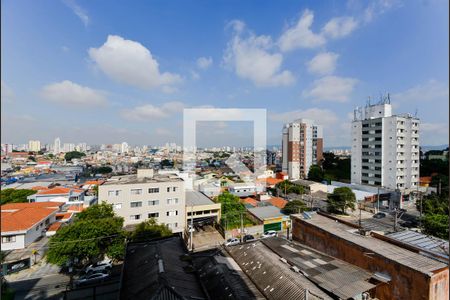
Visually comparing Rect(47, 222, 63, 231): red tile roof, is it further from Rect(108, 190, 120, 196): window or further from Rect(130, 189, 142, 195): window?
Rect(130, 189, 142, 195): window

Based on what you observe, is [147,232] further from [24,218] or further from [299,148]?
[299,148]

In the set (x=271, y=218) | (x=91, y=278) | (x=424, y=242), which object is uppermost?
(x=424, y=242)

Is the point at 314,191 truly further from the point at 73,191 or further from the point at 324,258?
the point at 73,191

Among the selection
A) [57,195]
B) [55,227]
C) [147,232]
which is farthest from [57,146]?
[147,232]

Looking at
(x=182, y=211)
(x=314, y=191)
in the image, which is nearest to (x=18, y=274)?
(x=182, y=211)

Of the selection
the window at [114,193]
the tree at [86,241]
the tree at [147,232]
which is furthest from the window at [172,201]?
the tree at [86,241]

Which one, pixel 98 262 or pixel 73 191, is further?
pixel 73 191
